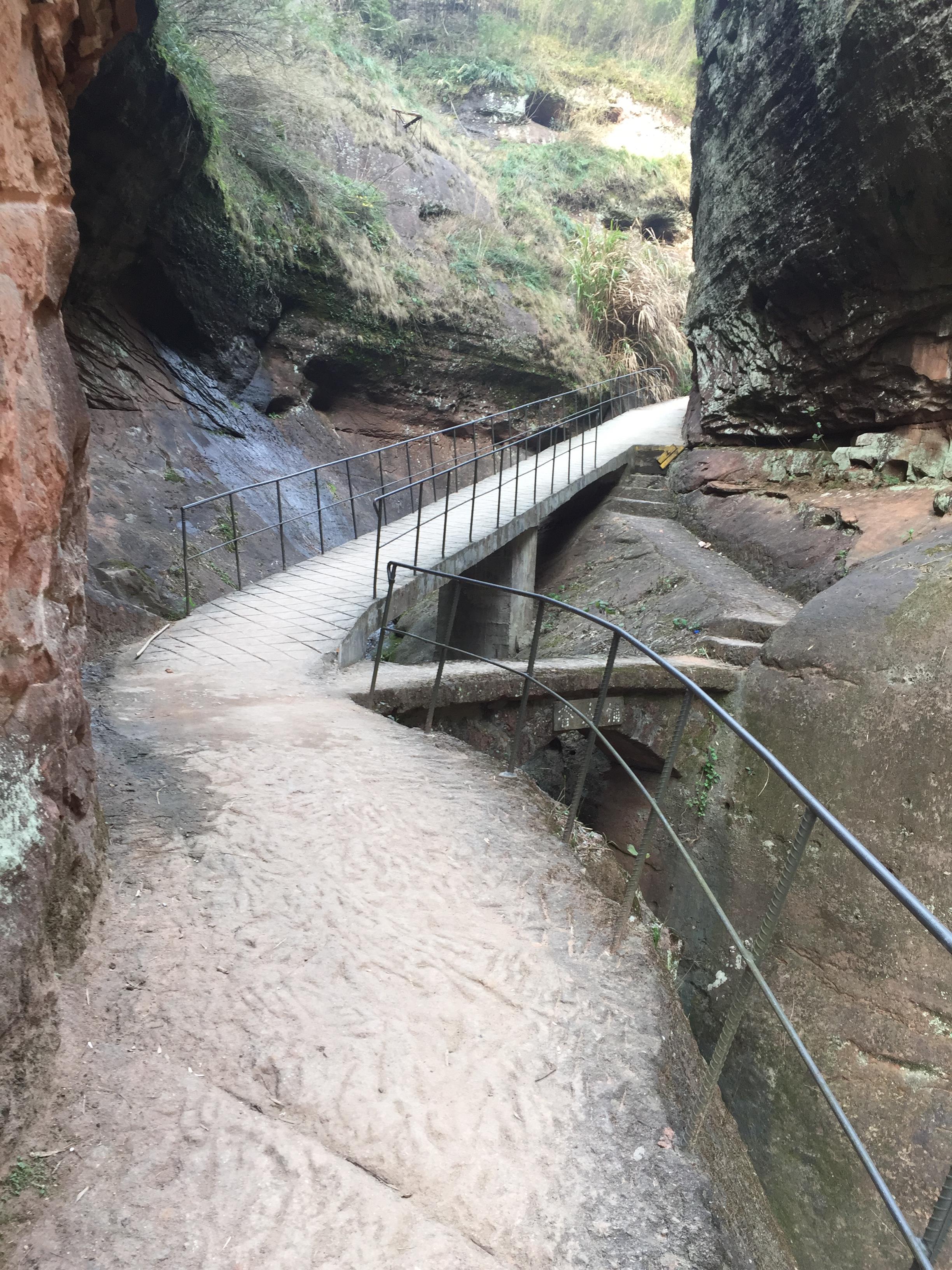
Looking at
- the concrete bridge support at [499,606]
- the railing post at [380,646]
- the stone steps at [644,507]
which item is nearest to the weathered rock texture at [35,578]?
the railing post at [380,646]

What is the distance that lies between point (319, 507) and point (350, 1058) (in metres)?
8.20

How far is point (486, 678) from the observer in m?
5.84

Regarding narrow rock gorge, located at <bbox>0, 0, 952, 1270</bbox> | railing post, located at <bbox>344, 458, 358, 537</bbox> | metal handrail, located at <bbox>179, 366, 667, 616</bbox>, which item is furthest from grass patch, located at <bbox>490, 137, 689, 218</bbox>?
railing post, located at <bbox>344, 458, 358, 537</bbox>

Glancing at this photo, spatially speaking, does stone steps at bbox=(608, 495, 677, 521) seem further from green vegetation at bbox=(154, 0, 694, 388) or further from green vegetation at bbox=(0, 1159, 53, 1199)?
green vegetation at bbox=(0, 1159, 53, 1199)

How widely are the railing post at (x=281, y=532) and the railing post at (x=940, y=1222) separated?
8.30 meters

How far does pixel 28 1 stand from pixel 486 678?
451cm

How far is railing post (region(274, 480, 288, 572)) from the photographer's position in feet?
29.5

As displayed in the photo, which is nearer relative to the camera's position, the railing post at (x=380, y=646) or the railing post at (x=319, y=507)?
the railing post at (x=380, y=646)

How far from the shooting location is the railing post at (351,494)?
10.8 meters

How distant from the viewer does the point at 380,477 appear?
12141 millimetres

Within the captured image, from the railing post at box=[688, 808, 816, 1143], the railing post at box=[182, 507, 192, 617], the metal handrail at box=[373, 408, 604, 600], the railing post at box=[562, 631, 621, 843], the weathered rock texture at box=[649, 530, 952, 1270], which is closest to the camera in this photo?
the railing post at box=[688, 808, 816, 1143]

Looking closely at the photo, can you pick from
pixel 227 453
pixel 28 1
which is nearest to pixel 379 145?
pixel 227 453

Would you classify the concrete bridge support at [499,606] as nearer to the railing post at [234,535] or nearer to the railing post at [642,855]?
the railing post at [234,535]

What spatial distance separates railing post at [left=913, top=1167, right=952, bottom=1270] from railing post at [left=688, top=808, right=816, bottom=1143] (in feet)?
2.08
